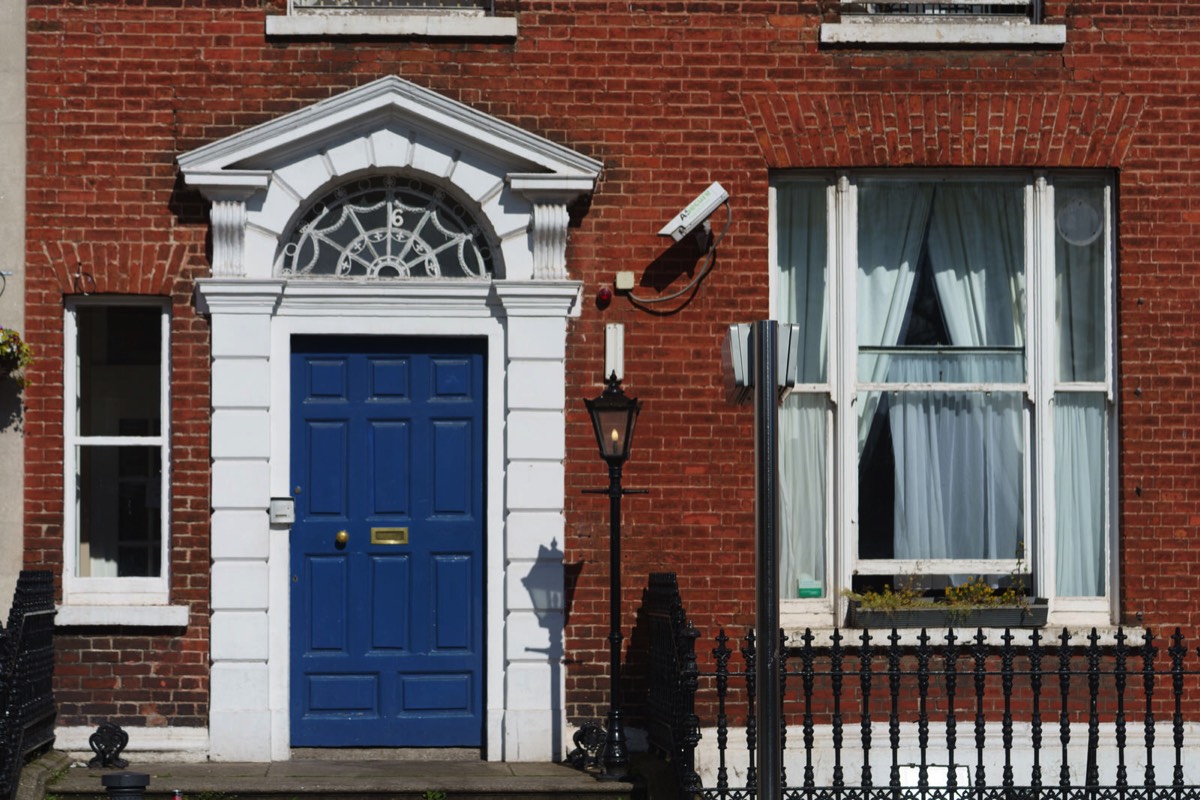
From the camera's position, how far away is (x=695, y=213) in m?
10.9

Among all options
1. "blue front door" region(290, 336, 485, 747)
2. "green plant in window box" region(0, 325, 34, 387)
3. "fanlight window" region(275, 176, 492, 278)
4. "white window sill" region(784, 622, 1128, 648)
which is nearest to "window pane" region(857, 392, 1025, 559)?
"white window sill" region(784, 622, 1128, 648)

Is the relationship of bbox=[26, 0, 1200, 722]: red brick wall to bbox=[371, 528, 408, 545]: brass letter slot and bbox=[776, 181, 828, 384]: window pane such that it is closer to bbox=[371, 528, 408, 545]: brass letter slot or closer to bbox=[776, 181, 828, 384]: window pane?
bbox=[776, 181, 828, 384]: window pane

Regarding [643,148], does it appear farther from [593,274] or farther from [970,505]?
[970,505]

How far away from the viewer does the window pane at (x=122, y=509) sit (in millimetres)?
11070

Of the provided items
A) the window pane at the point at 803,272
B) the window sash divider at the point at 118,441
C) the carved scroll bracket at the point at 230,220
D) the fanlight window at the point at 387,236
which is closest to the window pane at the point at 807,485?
the window pane at the point at 803,272

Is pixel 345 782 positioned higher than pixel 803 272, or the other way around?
pixel 803 272

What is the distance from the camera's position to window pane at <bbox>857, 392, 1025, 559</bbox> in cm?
1128

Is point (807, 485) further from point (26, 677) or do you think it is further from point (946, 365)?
point (26, 677)

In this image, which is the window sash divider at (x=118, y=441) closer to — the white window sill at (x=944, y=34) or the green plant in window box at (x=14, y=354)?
Answer: the green plant in window box at (x=14, y=354)

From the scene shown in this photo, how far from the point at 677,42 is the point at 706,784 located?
4.26 m

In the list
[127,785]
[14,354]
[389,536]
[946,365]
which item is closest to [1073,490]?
[946,365]

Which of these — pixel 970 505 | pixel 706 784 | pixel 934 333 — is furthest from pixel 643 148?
pixel 706 784

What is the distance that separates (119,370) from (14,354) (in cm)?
69

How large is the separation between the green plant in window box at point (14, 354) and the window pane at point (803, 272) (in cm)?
435
